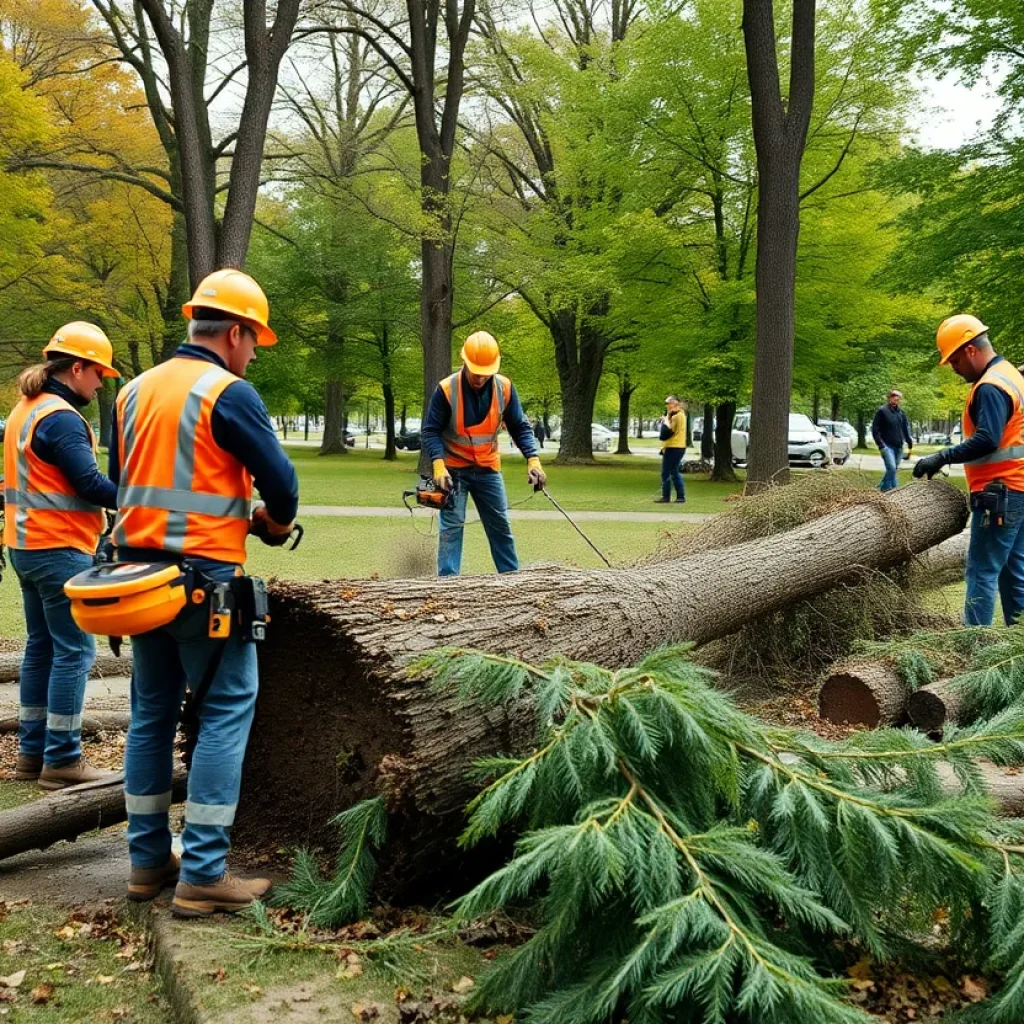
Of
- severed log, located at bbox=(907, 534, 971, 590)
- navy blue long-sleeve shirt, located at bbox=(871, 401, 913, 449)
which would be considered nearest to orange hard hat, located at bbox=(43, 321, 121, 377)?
severed log, located at bbox=(907, 534, 971, 590)

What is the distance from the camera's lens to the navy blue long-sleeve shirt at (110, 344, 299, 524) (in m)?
3.35

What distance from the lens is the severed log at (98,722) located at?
5840mm

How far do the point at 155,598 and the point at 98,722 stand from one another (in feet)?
10.5

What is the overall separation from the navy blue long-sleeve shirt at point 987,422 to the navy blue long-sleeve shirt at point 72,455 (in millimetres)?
4973

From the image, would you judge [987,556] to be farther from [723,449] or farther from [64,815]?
[723,449]

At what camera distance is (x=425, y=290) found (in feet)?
71.2

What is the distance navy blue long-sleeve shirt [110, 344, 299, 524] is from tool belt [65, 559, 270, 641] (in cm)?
34

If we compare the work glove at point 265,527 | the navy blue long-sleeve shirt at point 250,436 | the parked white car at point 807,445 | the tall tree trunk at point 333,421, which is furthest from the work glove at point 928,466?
the tall tree trunk at point 333,421

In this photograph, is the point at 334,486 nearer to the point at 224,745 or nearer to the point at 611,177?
the point at 611,177

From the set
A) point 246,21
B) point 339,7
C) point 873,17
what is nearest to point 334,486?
point 339,7

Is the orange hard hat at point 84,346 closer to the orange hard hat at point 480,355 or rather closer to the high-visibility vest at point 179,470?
the high-visibility vest at point 179,470

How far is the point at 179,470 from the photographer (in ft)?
11.0

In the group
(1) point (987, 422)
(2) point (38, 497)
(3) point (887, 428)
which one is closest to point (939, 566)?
(1) point (987, 422)

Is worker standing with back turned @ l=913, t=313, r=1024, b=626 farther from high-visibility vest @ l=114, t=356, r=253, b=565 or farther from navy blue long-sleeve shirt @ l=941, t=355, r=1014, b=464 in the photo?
high-visibility vest @ l=114, t=356, r=253, b=565
